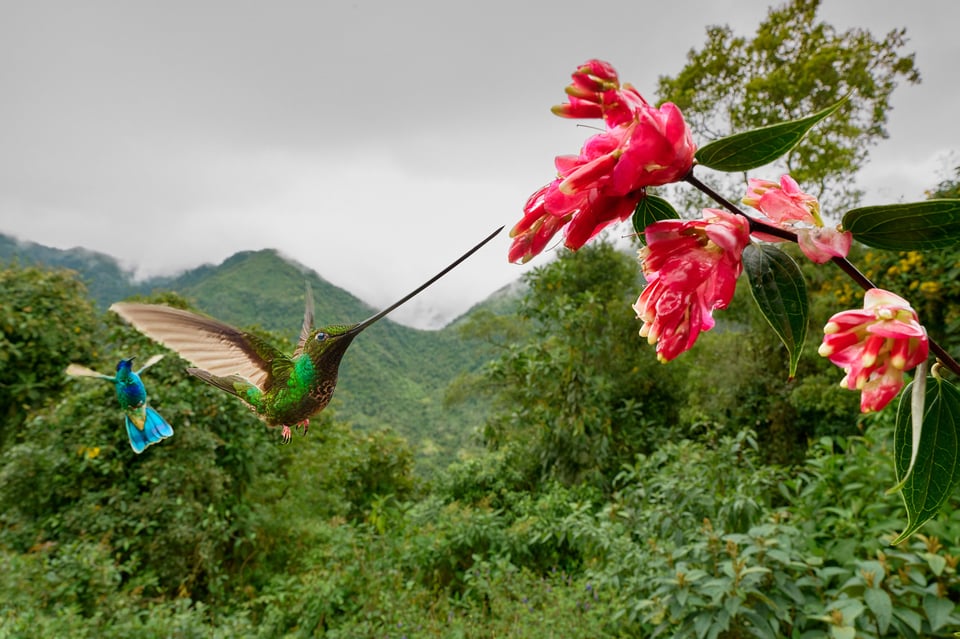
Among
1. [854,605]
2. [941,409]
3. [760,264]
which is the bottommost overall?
[854,605]

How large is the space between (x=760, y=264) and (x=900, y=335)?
2.7 inches

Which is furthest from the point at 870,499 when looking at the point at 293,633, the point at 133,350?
the point at 133,350

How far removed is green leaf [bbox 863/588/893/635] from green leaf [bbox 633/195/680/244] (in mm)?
1333

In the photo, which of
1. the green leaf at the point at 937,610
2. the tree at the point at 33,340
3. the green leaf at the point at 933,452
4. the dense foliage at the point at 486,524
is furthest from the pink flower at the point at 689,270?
the tree at the point at 33,340

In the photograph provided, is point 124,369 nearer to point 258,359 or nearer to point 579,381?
point 258,359

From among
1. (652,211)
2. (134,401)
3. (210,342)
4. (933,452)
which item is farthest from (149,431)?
(933,452)

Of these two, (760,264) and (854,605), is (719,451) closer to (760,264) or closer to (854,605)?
(854,605)

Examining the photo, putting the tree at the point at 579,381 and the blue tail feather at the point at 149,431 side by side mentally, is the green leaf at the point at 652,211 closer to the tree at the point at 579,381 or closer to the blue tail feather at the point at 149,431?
the blue tail feather at the point at 149,431

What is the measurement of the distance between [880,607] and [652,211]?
135 cm

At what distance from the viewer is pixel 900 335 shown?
0.24 meters

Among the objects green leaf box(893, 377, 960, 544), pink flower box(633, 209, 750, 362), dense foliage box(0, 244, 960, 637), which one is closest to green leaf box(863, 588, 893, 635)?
dense foliage box(0, 244, 960, 637)

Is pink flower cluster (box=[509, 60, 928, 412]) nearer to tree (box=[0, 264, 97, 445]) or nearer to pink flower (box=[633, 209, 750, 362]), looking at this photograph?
pink flower (box=[633, 209, 750, 362])

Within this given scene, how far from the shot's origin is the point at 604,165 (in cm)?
22

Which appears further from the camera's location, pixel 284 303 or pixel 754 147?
pixel 284 303
